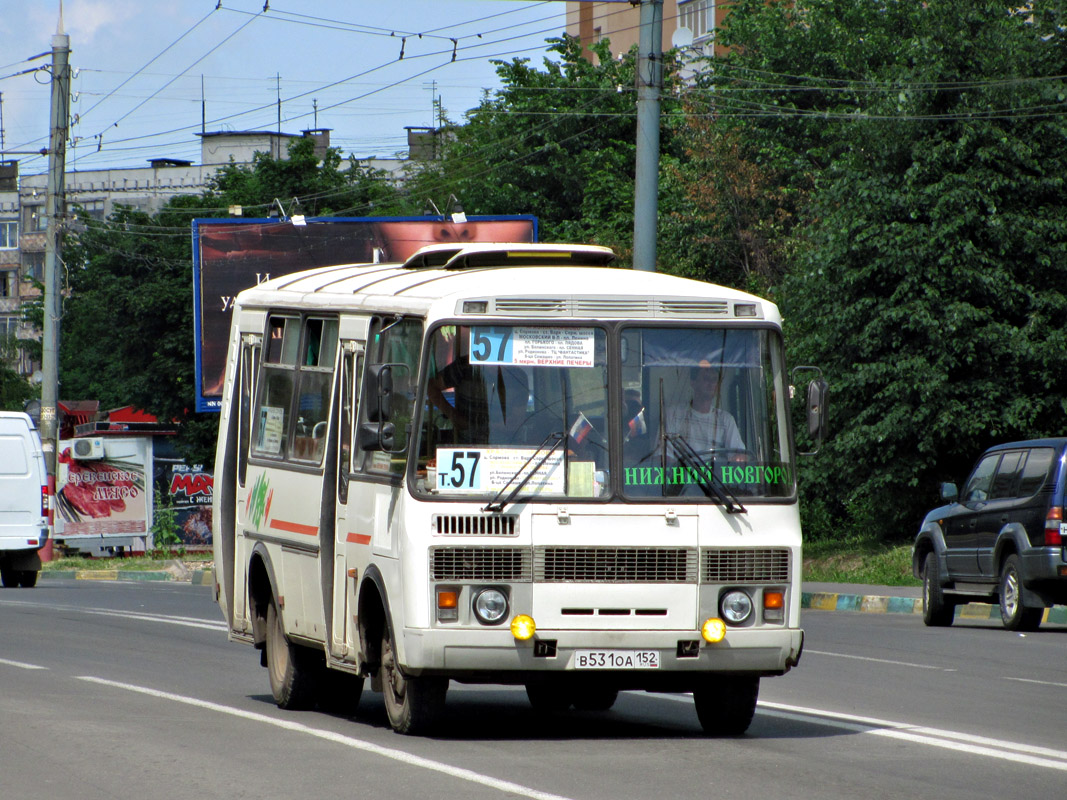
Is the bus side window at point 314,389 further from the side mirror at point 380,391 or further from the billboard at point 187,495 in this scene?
the billboard at point 187,495

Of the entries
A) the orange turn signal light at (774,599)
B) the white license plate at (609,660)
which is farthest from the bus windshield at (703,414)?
the white license plate at (609,660)

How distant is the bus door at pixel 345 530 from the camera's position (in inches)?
389

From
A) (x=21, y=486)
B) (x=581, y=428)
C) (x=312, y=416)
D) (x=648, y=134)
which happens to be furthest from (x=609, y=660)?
(x=21, y=486)

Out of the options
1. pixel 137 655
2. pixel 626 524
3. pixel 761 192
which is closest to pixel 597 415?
pixel 626 524

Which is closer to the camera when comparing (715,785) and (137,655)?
(715,785)

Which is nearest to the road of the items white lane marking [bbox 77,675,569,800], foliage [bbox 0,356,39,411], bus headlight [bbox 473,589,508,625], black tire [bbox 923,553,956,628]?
white lane marking [bbox 77,675,569,800]

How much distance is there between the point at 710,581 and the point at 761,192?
30827 mm

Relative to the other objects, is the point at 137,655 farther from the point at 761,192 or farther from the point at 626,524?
the point at 761,192

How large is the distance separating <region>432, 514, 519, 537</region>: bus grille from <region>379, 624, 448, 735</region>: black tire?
28.1 inches

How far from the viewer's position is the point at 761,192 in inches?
1543

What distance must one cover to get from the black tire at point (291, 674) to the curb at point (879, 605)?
1147 cm

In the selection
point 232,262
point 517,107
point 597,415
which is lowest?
point 597,415

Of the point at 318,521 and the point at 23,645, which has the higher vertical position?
the point at 318,521

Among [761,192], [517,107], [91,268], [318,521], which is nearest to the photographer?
[318,521]
